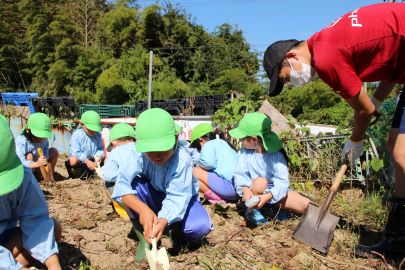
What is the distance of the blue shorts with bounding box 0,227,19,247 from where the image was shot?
189cm

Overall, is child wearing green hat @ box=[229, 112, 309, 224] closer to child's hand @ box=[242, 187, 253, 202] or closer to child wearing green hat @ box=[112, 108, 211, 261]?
child's hand @ box=[242, 187, 253, 202]

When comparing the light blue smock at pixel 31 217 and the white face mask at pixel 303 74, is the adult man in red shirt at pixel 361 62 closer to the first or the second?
the white face mask at pixel 303 74

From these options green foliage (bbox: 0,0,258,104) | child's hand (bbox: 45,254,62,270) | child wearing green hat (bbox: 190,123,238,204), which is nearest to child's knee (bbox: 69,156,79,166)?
child wearing green hat (bbox: 190,123,238,204)

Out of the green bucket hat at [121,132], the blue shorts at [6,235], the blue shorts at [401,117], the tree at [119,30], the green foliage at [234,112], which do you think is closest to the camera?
the blue shorts at [6,235]

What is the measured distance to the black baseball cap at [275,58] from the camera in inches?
87.1

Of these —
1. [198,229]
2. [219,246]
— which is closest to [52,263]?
[198,229]

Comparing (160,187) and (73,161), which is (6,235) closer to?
(160,187)

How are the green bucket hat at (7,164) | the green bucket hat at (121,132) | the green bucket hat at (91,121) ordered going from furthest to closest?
the green bucket hat at (91,121) < the green bucket hat at (121,132) < the green bucket hat at (7,164)

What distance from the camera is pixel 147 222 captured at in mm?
2029

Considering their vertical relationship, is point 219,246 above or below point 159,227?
below

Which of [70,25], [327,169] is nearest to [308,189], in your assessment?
[327,169]

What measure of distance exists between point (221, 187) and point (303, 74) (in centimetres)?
159

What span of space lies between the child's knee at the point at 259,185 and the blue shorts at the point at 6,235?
5.55 ft

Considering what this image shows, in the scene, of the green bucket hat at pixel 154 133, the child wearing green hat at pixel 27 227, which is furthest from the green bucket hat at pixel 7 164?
the green bucket hat at pixel 154 133
